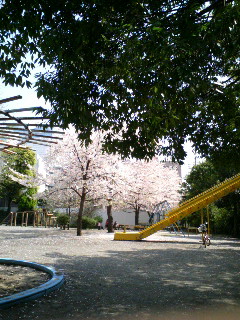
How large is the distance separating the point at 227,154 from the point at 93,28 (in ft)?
26.5

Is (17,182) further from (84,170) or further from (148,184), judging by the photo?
(84,170)

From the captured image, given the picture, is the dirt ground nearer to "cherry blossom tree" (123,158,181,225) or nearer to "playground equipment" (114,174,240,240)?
"playground equipment" (114,174,240,240)

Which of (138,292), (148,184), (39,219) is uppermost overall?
(148,184)

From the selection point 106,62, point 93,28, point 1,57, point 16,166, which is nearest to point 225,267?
point 106,62

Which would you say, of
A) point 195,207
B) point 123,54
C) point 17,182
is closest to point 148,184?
point 195,207

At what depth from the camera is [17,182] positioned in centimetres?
4172

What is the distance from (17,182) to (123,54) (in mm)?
37671

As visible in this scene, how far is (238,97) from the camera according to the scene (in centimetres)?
1157

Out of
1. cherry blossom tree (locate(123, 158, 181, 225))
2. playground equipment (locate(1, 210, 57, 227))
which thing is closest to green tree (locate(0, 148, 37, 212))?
playground equipment (locate(1, 210, 57, 227))

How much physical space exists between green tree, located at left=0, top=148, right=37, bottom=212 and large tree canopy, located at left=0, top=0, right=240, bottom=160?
33343 millimetres

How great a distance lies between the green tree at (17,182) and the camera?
40312 mm

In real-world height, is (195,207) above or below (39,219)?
above

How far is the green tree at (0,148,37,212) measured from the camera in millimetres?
40312

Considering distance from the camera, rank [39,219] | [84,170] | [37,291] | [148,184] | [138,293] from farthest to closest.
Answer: [39,219] < [148,184] < [84,170] < [138,293] < [37,291]
